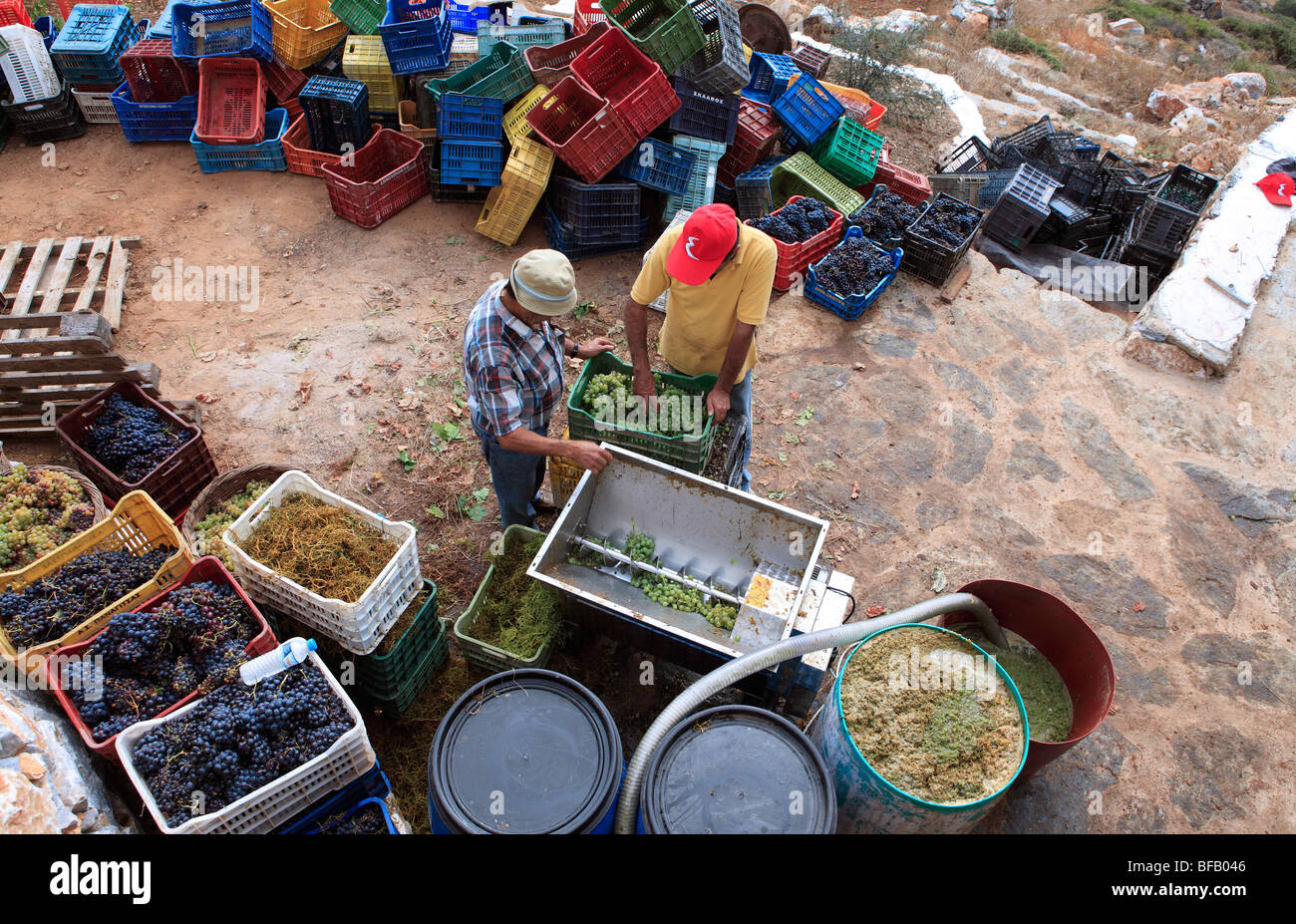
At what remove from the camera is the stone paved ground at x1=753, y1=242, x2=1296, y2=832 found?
4.77m

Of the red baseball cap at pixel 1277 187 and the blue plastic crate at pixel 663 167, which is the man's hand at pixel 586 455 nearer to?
the blue plastic crate at pixel 663 167

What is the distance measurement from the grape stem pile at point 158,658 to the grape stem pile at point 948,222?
7528 millimetres

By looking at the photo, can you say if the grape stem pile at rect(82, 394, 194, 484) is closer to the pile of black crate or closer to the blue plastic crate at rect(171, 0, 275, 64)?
the blue plastic crate at rect(171, 0, 275, 64)

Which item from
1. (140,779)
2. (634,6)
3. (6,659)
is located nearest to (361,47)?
(634,6)

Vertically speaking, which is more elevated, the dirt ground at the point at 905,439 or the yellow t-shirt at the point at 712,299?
the yellow t-shirt at the point at 712,299

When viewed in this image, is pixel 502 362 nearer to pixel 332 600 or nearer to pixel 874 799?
pixel 332 600

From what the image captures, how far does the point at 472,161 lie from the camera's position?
8273mm

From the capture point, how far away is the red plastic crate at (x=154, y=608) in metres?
3.20

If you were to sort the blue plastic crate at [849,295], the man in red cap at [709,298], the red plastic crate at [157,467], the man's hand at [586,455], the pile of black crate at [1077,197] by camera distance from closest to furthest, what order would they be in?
the man's hand at [586,455]
the man in red cap at [709,298]
the red plastic crate at [157,467]
the blue plastic crate at [849,295]
the pile of black crate at [1077,197]

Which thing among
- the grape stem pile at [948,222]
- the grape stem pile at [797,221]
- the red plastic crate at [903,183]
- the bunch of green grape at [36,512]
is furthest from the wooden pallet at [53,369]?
the red plastic crate at [903,183]

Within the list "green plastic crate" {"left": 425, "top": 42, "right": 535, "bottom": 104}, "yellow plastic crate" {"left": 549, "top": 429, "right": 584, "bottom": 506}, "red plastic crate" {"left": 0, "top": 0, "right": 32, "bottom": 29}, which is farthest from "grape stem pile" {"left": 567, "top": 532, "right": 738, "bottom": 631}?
"red plastic crate" {"left": 0, "top": 0, "right": 32, "bottom": 29}

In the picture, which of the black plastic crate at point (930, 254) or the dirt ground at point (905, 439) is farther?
the black plastic crate at point (930, 254)

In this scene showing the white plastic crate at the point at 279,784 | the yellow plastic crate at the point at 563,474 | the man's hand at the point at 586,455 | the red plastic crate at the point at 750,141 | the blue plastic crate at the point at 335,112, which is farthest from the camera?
the red plastic crate at the point at 750,141

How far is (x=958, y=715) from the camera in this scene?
3662 millimetres
